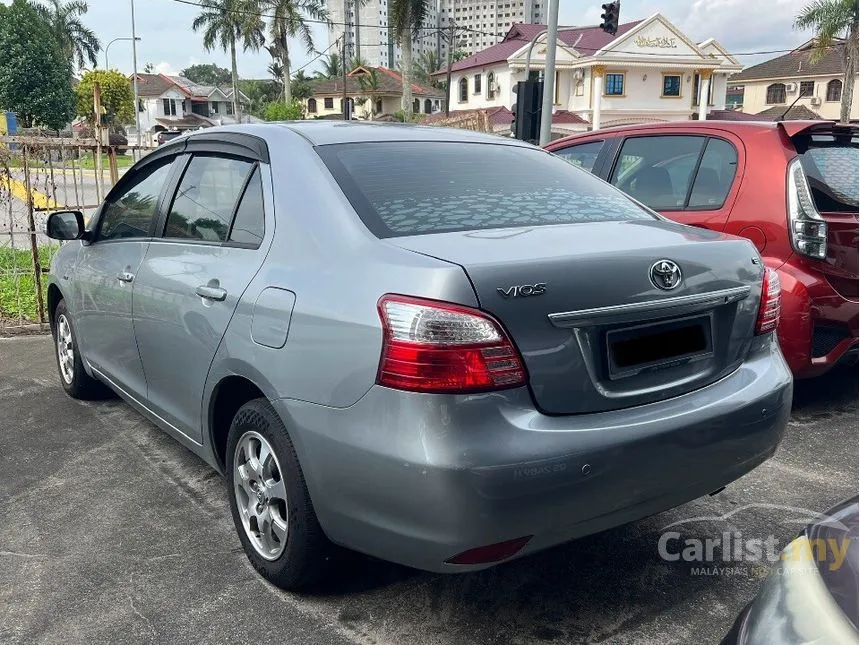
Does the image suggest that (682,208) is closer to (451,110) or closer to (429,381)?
(429,381)

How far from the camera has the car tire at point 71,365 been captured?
15.8 feet

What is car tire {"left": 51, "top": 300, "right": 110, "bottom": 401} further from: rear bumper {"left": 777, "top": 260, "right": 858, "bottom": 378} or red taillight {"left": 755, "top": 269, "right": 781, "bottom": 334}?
rear bumper {"left": 777, "top": 260, "right": 858, "bottom": 378}

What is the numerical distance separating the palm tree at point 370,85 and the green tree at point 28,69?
25176mm

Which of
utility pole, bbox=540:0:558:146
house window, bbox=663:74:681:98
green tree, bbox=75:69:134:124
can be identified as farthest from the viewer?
green tree, bbox=75:69:134:124

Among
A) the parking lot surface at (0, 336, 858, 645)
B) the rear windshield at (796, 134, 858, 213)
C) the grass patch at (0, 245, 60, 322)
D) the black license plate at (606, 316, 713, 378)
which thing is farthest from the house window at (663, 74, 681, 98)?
the black license plate at (606, 316, 713, 378)

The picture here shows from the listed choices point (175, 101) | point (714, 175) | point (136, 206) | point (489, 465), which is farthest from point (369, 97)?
point (489, 465)

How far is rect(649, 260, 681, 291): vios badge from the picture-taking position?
2379 mm

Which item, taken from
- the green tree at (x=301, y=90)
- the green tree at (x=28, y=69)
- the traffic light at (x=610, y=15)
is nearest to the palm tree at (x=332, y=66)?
the green tree at (x=301, y=90)

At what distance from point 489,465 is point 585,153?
403cm

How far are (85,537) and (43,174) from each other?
4.89 m

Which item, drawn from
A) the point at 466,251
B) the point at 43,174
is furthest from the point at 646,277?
the point at 43,174

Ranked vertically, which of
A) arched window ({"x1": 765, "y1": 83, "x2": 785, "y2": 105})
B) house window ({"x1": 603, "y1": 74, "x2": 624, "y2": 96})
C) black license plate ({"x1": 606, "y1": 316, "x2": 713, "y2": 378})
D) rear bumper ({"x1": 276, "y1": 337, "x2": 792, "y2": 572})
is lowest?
rear bumper ({"x1": 276, "y1": 337, "x2": 792, "y2": 572})

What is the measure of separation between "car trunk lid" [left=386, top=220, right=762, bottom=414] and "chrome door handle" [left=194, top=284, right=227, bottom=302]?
82 centimetres

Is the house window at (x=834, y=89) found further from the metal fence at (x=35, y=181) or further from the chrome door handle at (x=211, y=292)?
the chrome door handle at (x=211, y=292)
